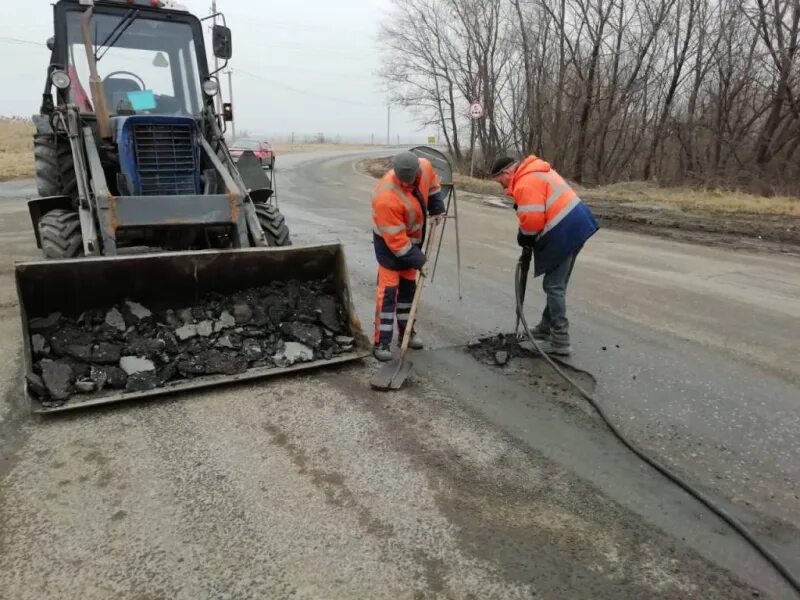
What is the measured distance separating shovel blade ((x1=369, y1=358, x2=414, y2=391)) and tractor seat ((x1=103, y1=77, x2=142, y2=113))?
157 inches

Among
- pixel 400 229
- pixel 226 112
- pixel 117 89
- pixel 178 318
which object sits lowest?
pixel 178 318

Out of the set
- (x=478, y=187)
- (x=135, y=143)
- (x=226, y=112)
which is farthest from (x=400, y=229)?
(x=478, y=187)

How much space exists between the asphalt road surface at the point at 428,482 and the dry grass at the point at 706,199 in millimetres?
8975

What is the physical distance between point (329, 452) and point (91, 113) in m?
4.60

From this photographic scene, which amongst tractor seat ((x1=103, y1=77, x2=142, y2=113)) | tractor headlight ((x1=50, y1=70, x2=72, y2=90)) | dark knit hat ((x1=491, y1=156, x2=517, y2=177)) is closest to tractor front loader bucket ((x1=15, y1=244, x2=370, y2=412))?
dark knit hat ((x1=491, y1=156, x2=517, y2=177))

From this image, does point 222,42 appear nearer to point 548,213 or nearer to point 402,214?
point 402,214

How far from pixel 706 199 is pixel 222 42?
1272cm

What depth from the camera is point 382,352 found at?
180 inches

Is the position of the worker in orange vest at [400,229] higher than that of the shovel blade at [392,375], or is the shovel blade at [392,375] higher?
the worker in orange vest at [400,229]

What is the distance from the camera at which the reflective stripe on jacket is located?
446 cm

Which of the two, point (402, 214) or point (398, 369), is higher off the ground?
point (402, 214)

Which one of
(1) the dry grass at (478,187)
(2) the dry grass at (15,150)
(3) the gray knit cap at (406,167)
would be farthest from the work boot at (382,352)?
(2) the dry grass at (15,150)

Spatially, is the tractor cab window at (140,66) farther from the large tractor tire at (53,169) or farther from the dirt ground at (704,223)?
the dirt ground at (704,223)

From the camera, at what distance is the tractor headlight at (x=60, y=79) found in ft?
17.9
